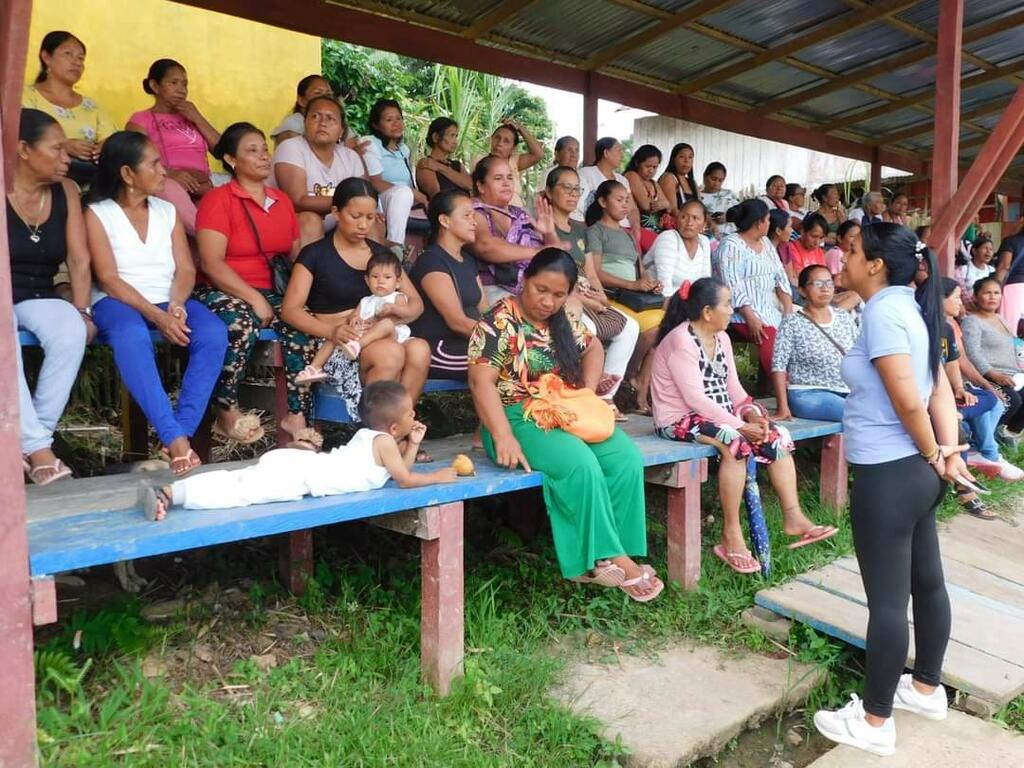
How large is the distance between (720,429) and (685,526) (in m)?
0.48

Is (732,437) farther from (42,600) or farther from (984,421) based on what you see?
(984,421)

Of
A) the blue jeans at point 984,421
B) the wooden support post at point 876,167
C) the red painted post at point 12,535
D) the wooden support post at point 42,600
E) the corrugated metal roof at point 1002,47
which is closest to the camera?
the red painted post at point 12,535

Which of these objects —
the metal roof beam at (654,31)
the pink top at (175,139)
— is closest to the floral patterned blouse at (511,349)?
the pink top at (175,139)

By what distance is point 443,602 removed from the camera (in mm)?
3043

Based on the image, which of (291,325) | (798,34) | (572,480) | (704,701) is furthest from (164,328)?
(798,34)

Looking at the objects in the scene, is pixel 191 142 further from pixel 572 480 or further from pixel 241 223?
pixel 572 480

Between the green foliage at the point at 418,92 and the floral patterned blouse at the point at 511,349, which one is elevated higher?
the green foliage at the point at 418,92

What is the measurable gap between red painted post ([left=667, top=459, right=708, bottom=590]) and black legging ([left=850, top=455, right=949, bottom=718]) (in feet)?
4.02

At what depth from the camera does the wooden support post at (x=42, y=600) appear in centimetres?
218

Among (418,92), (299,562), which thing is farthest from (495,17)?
(418,92)

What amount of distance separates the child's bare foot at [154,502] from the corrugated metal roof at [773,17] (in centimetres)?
564

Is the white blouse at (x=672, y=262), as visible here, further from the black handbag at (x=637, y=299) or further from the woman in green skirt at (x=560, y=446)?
the woman in green skirt at (x=560, y=446)

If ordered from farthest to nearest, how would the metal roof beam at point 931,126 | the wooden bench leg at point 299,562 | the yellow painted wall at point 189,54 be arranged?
the metal roof beam at point 931,126
the yellow painted wall at point 189,54
the wooden bench leg at point 299,562

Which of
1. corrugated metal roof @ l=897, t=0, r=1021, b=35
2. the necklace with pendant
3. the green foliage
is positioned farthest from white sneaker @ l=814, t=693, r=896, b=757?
the green foliage
